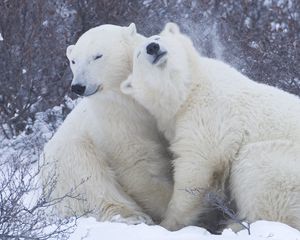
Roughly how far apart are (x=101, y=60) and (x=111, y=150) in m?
0.54

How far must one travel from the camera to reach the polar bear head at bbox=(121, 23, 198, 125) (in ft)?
14.5

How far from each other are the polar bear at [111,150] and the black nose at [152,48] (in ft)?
0.94

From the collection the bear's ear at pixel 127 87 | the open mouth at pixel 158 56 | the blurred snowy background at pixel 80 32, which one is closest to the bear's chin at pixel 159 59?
the open mouth at pixel 158 56

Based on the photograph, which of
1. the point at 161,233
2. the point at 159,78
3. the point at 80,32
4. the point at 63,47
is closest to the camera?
the point at 161,233

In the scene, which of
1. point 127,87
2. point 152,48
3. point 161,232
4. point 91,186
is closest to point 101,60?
point 127,87

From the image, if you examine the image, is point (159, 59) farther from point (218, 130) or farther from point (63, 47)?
point (63, 47)

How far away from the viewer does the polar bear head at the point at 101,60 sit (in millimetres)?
4469

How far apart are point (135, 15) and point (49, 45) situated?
1100mm

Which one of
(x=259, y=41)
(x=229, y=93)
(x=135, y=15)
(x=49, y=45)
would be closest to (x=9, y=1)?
(x=49, y=45)

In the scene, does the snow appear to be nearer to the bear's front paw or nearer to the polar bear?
the bear's front paw

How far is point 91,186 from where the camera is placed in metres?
4.52

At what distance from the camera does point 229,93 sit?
173 inches

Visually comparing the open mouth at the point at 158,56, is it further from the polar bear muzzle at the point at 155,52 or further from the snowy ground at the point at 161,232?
the snowy ground at the point at 161,232

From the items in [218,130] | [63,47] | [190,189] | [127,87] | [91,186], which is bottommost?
[63,47]
